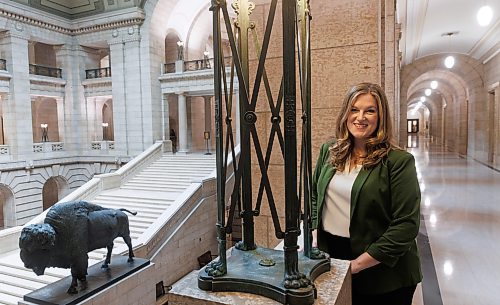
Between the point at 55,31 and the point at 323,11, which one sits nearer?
the point at 323,11

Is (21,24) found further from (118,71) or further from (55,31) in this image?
(118,71)

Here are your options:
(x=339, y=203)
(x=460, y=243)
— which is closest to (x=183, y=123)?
(x=460, y=243)

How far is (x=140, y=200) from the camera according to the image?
1405 cm

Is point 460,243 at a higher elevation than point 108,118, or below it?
below

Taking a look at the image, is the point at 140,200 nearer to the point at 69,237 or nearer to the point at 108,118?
the point at 69,237

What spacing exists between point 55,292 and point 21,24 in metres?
16.6

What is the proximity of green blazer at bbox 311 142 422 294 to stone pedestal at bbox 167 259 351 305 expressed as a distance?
27 cm

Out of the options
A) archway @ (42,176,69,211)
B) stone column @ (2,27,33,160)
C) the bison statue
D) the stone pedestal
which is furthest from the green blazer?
archway @ (42,176,69,211)

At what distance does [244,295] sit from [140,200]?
526 inches

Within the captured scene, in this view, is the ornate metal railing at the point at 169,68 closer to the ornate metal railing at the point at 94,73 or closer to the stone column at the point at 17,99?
the ornate metal railing at the point at 94,73

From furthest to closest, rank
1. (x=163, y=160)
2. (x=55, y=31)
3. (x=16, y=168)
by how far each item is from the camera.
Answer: (x=55, y=31)
(x=163, y=160)
(x=16, y=168)

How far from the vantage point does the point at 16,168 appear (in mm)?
17344

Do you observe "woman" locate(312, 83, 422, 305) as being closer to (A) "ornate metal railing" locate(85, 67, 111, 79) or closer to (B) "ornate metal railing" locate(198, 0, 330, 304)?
(B) "ornate metal railing" locate(198, 0, 330, 304)

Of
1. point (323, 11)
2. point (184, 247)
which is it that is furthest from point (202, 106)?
point (323, 11)
